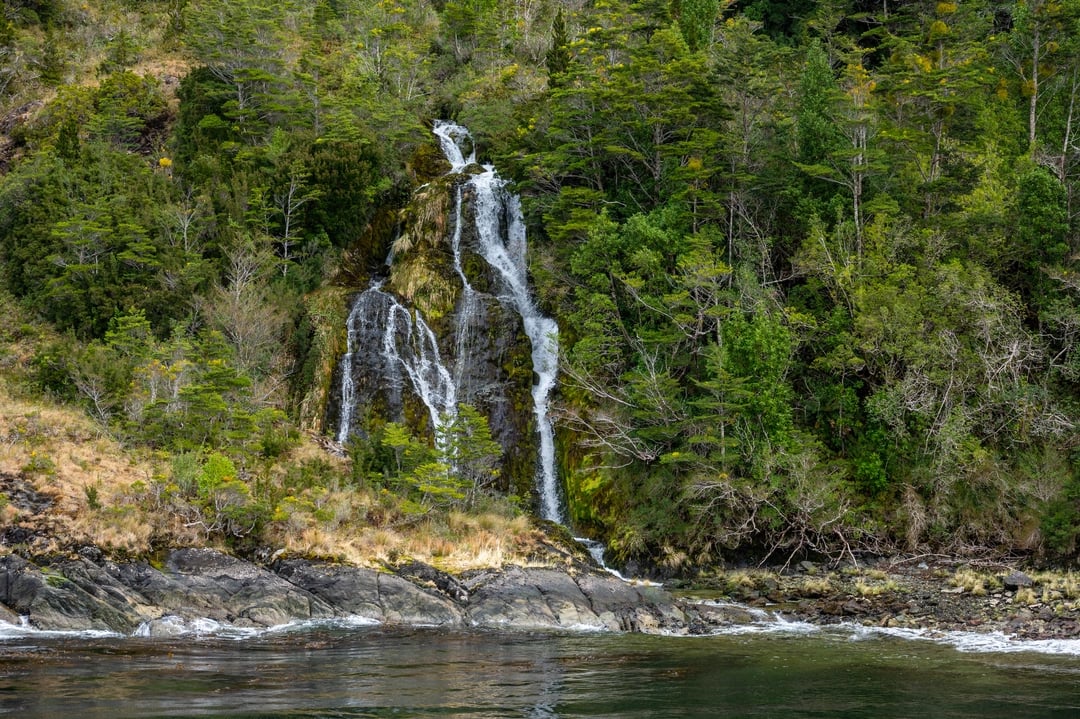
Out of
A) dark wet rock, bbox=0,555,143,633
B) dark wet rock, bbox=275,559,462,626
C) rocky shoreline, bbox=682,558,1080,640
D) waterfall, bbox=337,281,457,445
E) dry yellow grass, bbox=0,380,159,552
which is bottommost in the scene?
rocky shoreline, bbox=682,558,1080,640

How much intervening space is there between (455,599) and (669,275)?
13.8 meters

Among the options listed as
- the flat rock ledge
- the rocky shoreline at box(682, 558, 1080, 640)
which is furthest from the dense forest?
the flat rock ledge

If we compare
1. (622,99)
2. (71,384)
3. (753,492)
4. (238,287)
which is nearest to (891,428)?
(753,492)

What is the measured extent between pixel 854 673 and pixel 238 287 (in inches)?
973

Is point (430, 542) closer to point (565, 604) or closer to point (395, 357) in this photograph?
point (565, 604)

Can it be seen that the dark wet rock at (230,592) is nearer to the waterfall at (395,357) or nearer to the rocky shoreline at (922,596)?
the waterfall at (395,357)

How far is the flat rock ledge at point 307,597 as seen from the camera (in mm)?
18203

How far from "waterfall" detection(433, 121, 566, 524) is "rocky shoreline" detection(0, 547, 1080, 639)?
7.64m

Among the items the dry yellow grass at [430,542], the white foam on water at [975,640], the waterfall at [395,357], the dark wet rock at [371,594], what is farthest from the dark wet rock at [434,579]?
the waterfall at [395,357]

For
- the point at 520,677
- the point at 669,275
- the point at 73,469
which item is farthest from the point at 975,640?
the point at 73,469

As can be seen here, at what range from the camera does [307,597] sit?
20172 mm

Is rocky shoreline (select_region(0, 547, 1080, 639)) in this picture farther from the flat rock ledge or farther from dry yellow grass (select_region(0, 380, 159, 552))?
dry yellow grass (select_region(0, 380, 159, 552))

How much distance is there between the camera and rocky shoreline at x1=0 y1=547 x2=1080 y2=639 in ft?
60.0

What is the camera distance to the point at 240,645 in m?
16.9
